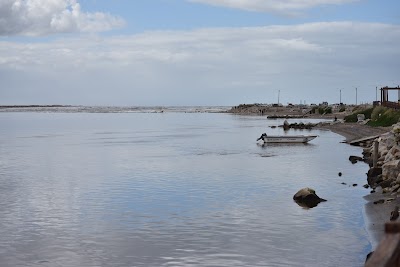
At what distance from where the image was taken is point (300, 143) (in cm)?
5888

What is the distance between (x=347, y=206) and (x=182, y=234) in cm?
791

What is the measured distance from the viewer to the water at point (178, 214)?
15.4 m

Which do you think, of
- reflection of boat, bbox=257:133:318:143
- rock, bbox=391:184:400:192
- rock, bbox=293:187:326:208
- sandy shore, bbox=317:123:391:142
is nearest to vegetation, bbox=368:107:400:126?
sandy shore, bbox=317:123:391:142

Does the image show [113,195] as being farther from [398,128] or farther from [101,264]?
[398,128]

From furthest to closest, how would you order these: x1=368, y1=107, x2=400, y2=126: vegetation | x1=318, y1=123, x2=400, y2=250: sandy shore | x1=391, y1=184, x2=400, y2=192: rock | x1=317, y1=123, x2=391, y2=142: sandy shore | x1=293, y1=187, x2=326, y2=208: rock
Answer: x1=317, y1=123, x2=391, y2=142: sandy shore, x1=368, y1=107, x2=400, y2=126: vegetation, x1=293, y1=187, x2=326, y2=208: rock, x1=391, y1=184, x2=400, y2=192: rock, x1=318, y1=123, x2=400, y2=250: sandy shore

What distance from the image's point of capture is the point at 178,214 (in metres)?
20.7

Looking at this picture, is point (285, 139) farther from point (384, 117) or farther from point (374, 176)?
point (374, 176)

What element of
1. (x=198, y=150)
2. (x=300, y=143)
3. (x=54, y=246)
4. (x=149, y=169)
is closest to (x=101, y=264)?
(x=54, y=246)

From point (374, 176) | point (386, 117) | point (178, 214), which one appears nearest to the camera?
point (178, 214)

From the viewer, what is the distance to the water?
604 inches

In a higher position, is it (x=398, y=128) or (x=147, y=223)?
(x=398, y=128)

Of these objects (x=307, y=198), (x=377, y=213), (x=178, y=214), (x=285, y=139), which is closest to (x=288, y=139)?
(x=285, y=139)

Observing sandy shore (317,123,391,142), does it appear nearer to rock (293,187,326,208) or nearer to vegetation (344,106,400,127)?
vegetation (344,106,400,127)

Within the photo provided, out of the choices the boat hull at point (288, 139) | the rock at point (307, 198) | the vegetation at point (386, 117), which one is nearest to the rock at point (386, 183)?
the rock at point (307, 198)
